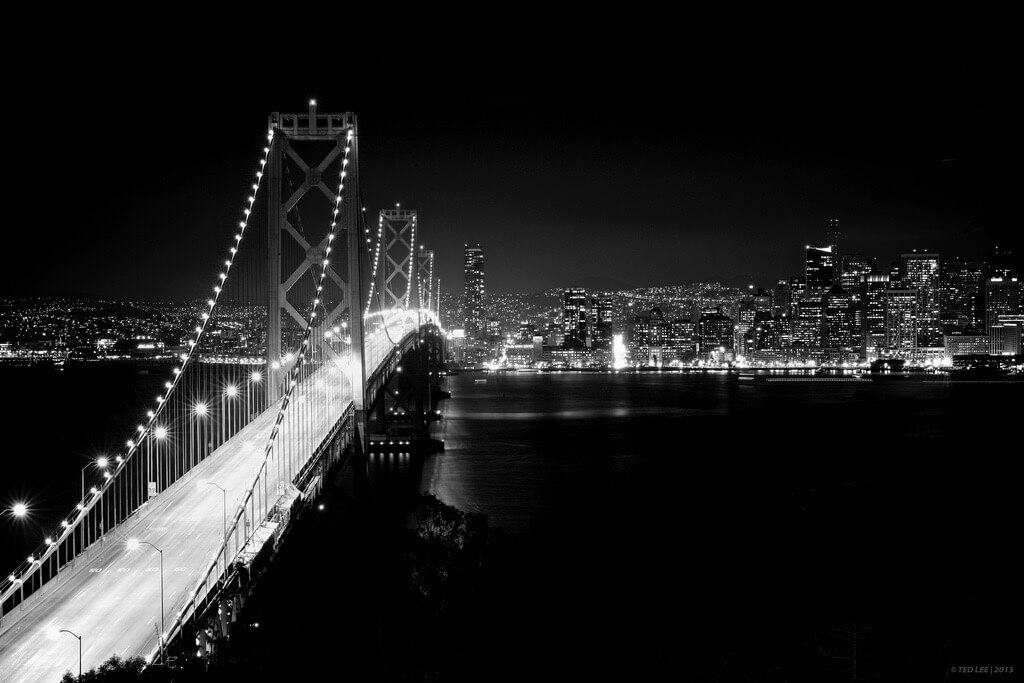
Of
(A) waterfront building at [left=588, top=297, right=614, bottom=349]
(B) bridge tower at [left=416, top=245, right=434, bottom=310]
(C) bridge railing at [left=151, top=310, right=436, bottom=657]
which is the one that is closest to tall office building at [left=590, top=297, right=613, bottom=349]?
(A) waterfront building at [left=588, top=297, right=614, bottom=349]

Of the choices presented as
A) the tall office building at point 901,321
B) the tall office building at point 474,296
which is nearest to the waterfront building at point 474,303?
the tall office building at point 474,296

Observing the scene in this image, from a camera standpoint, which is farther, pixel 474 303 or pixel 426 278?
pixel 474 303

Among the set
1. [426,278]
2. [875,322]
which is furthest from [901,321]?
[426,278]

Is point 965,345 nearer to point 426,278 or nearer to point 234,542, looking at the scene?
point 426,278

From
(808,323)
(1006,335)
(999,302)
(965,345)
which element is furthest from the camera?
(808,323)

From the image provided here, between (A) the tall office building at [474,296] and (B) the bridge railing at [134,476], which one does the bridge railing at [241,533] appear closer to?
(B) the bridge railing at [134,476]

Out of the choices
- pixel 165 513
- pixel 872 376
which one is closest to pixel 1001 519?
pixel 165 513
